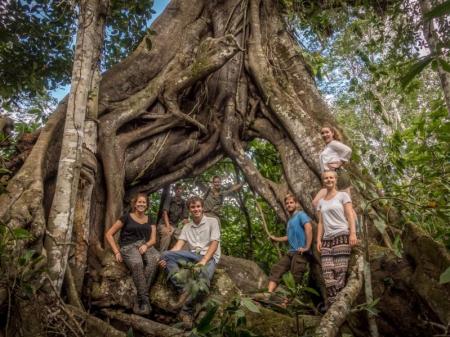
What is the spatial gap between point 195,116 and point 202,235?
249cm

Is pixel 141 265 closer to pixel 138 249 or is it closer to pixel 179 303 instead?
pixel 138 249

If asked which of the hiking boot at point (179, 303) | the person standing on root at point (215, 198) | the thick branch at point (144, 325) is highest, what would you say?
the person standing on root at point (215, 198)

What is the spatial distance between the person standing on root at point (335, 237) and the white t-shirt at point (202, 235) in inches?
44.0

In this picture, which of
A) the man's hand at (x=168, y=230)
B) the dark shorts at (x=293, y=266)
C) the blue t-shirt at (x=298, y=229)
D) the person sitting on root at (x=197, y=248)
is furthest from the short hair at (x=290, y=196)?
the man's hand at (x=168, y=230)

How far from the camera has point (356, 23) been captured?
594 cm

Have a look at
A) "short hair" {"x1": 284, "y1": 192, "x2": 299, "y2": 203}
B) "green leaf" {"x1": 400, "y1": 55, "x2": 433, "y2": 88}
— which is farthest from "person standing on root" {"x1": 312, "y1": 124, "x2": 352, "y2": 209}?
"green leaf" {"x1": 400, "y1": 55, "x2": 433, "y2": 88}

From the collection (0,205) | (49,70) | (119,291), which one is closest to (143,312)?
(119,291)

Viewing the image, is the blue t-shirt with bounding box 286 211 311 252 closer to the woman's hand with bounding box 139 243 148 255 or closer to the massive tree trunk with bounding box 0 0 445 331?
the massive tree trunk with bounding box 0 0 445 331

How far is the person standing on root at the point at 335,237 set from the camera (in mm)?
3598

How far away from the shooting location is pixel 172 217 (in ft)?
20.9

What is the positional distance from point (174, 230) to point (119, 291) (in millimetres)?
2074

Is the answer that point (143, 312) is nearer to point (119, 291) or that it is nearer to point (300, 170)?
point (119, 291)

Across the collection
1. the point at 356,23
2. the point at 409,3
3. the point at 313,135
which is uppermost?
the point at 356,23

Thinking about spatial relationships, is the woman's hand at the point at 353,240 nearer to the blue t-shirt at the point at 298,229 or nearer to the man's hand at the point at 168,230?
the blue t-shirt at the point at 298,229
